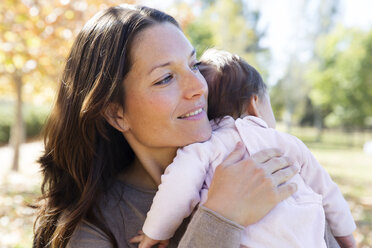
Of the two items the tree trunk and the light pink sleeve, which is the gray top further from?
the tree trunk

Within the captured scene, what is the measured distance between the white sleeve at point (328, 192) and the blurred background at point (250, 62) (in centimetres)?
131

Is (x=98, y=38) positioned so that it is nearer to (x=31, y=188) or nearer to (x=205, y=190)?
(x=205, y=190)

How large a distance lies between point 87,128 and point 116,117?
0.47ft

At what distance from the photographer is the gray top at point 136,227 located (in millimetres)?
1312

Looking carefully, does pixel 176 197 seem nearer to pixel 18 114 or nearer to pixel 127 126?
pixel 127 126

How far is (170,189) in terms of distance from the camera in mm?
1515

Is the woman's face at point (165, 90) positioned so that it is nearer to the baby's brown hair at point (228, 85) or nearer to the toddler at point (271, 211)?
the toddler at point (271, 211)

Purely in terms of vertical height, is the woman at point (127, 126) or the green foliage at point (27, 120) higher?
the woman at point (127, 126)

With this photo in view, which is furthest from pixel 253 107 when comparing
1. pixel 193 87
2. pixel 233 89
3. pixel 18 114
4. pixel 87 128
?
pixel 18 114

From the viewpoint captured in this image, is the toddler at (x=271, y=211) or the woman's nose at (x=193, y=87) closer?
the toddler at (x=271, y=211)

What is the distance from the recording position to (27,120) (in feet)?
77.1

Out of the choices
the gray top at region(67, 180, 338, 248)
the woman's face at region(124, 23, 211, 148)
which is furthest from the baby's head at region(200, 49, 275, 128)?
the gray top at region(67, 180, 338, 248)

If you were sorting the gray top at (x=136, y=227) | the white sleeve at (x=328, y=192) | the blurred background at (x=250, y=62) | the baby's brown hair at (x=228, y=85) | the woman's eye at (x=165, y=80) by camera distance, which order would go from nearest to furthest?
1. the gray top at (x=136, y=227)
2. the woman's eye at (x=165, y=80)
3. the white sleeve at (x=328, y=192)
4. the baby's brown hair at (x=228, y=85)
5. the blurred background at (x=250, y=62)

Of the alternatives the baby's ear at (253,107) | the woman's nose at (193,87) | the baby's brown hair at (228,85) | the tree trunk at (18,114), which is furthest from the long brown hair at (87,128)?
the tree trunk at (18,114)
